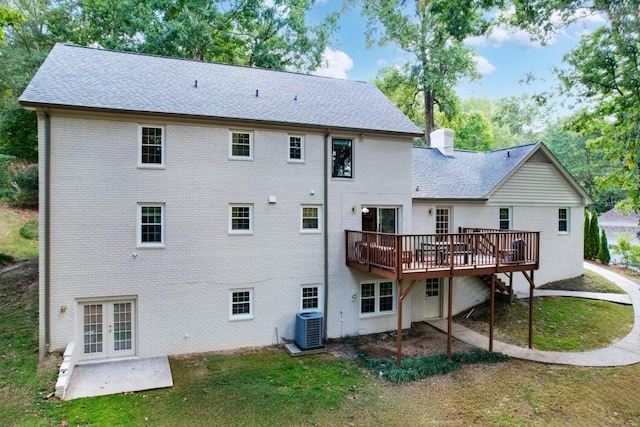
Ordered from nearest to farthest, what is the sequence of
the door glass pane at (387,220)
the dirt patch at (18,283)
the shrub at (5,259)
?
the door glass pane at (387,220)
the dirt patch at (18,283)
the shrub at (5,259)

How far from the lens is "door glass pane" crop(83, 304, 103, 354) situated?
34.0 feet

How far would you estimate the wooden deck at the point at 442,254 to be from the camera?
1099cm

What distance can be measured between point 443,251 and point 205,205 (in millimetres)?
7448

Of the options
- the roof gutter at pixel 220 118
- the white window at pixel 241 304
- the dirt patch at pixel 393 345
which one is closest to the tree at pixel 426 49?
the roof gutter at pixel 220 118

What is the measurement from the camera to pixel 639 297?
17.1 metres

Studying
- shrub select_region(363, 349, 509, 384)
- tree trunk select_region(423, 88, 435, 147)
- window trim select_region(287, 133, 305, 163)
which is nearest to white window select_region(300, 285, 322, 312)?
shrub select_region(363, 349, 509, 384)

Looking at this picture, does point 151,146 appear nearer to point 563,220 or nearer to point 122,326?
point 122,326

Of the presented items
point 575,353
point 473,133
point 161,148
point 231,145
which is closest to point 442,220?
point 575,353

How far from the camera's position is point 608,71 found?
1528 cm

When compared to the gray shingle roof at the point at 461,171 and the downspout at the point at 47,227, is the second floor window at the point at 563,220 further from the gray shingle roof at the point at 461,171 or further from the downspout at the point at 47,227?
the downspout at the point at 47,227

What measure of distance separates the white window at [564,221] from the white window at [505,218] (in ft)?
11.2

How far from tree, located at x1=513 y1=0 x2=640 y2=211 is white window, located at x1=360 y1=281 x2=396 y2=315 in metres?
7.47

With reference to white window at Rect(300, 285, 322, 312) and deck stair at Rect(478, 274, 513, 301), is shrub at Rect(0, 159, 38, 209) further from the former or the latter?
deck stair at Rect(478, 274, 513, 301)

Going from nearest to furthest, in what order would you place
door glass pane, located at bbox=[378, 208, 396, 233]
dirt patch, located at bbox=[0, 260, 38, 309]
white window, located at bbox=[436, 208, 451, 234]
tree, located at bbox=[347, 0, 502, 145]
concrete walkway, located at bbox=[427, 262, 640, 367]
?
concrete walkway, located at bbox=[427, 262, 640, 367], door glass pane, located at bbox=[378, 208, 396, 233], dirt patch, located at bbox=[0, 260, 38, 309], white window, located at bbox=[436, 208, 451, 234], tree, located at bbox=[347, 0, 502, 145]
